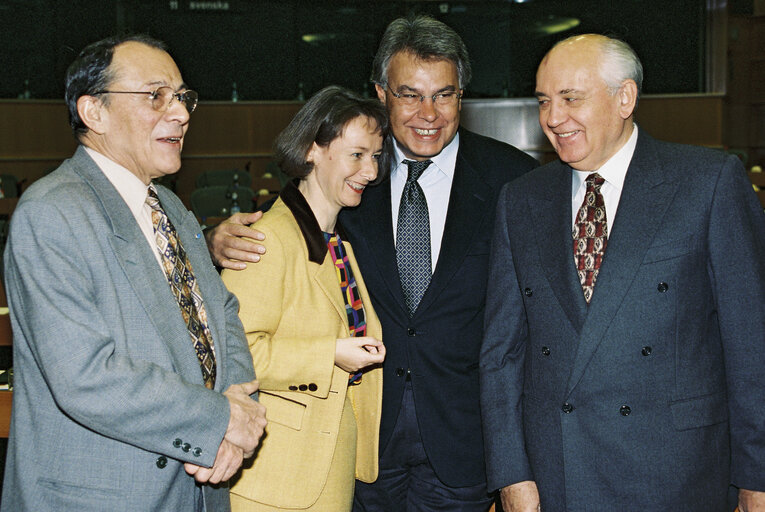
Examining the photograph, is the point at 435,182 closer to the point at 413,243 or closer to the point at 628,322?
the point at 413,243

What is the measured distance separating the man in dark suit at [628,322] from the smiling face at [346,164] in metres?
0.51

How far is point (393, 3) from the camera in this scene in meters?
13.5

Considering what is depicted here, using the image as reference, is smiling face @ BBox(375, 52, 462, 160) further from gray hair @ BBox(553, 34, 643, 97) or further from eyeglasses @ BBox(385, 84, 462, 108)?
gray hair @ BBox(553, 34, 643, 97)

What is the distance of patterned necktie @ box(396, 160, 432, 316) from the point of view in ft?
7.88

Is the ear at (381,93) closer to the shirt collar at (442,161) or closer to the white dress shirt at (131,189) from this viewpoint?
the shirt collar at (442,161)

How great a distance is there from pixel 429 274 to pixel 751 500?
3.55ft

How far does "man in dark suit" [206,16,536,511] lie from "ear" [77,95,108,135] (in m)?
0.57

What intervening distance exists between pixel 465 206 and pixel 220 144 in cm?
1103

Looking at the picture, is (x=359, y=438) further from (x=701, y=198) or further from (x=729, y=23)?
(x=729, y=23)

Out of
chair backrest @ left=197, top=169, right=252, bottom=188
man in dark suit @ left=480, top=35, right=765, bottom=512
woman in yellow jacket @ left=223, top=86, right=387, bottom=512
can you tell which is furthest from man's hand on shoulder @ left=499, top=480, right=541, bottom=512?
chair backrest @ left=197, top=169, right=252, bottom=188

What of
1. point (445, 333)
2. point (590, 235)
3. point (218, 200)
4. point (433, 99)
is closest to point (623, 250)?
point (590, 235)

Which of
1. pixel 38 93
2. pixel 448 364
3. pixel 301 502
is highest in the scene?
pixel 38 93

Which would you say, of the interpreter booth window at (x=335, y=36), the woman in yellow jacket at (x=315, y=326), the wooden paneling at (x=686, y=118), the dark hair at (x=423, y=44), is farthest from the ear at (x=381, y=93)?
the interpreter booth window at (x=335, y=36)

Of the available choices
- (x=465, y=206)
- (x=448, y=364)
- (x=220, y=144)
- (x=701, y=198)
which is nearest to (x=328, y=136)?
(x=465, y=206)
